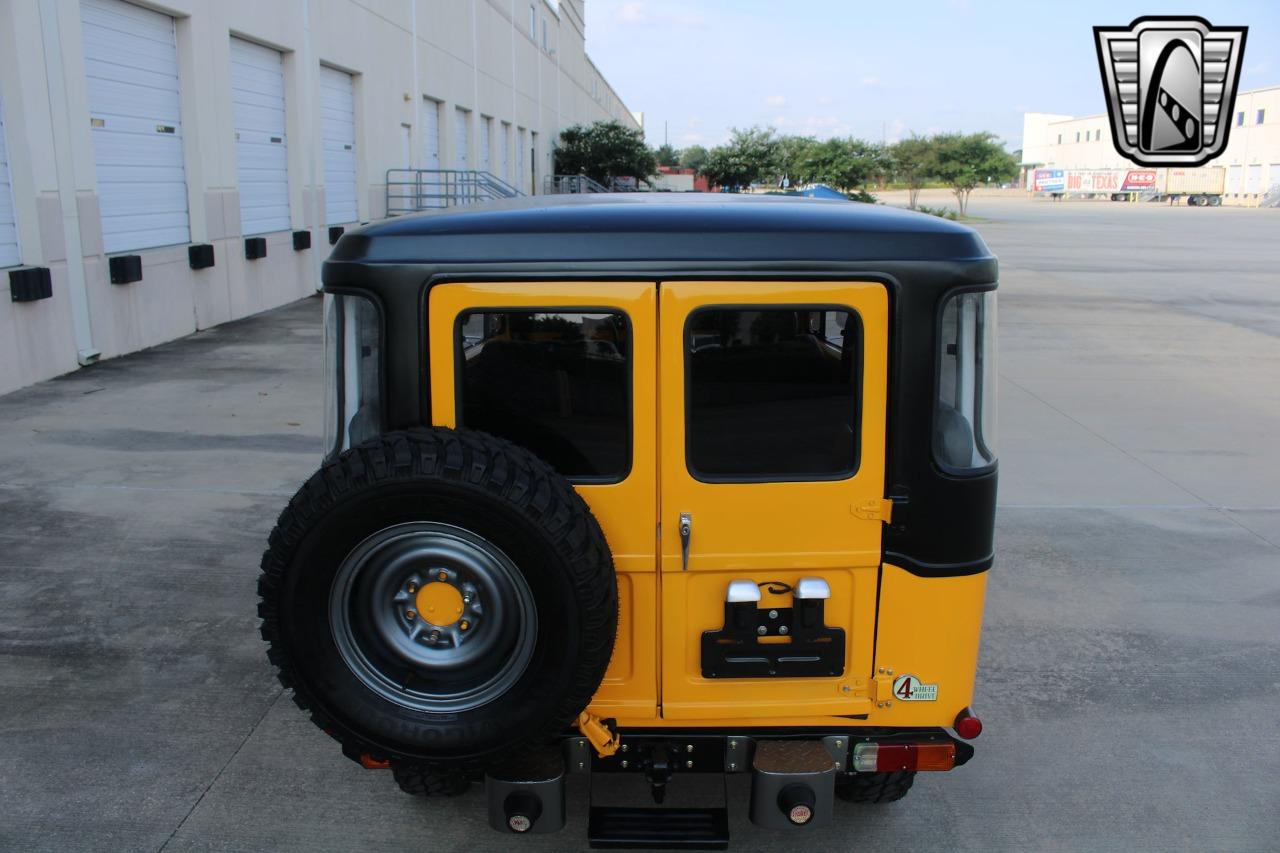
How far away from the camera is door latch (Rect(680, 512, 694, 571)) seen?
3.13 m

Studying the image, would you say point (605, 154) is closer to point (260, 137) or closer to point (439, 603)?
point (260, 137)

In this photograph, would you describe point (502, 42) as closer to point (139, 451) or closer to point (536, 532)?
point (139, 451)

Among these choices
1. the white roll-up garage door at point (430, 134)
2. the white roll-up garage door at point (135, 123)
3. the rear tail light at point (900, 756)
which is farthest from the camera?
the white roll-up garage door at point (430, 134)

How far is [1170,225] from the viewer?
49156 mm

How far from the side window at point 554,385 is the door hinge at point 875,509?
0.68 meters

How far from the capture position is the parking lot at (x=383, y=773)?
151 inches

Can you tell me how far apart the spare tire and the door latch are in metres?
0.30

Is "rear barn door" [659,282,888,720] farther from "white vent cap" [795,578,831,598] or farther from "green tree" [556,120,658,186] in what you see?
"green tree" [556,120,658,186]

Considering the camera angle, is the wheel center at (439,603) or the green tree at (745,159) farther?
the green tree at (745,159)

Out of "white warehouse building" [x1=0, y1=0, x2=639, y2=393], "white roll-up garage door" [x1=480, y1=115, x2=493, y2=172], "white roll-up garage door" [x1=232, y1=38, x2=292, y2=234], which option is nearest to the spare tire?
"white warehouse building" [x1=0, y1=0, x2=639, y2=393]

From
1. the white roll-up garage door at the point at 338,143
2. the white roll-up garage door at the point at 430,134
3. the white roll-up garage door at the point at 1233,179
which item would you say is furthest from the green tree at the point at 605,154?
the white roll-up garage door at the point at 1233,179

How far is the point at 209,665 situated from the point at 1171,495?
6.68 m

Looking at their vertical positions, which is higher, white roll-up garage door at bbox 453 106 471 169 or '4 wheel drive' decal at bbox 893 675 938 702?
white roll-up garage door at bbox 453 106 471 169

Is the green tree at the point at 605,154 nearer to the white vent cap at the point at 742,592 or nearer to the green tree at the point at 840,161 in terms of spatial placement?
the green tree at the point at 840,161
